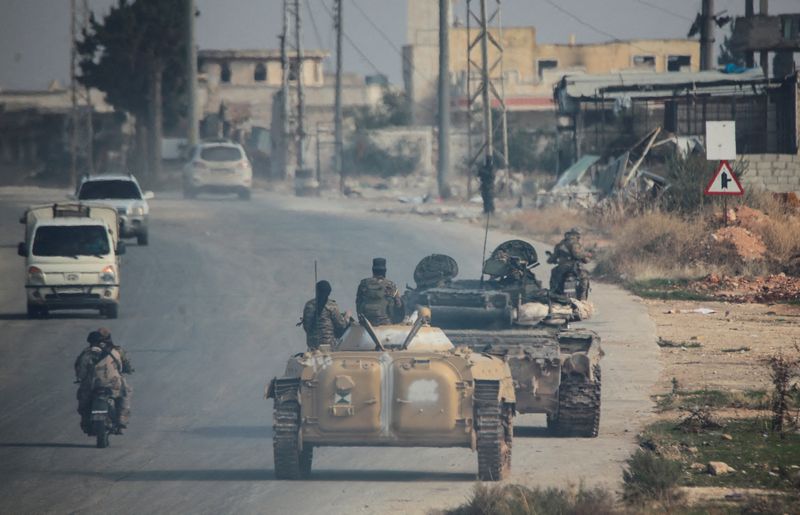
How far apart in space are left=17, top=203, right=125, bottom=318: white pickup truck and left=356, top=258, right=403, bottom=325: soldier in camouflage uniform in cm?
1211

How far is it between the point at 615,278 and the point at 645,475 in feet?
65.9

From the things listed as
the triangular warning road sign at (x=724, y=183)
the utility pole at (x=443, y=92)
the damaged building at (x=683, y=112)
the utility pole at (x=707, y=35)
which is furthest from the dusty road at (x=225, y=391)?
the utility pole at (x=707, y=35)

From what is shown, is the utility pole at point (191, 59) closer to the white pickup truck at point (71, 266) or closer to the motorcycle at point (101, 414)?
the white pickup truck at point (71, 266)

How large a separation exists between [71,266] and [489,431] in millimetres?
15103

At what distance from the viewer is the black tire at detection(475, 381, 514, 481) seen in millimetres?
13281

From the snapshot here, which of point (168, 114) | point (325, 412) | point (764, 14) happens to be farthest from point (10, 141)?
point (325, 412)

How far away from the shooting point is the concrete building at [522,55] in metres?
95.2

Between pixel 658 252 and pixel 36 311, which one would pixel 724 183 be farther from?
pixel 36 311

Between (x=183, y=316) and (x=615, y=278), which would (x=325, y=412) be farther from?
(x=615, y=278)

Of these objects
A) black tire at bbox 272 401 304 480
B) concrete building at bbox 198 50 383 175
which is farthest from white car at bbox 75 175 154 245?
concrete building at bbox 198 50 383 175

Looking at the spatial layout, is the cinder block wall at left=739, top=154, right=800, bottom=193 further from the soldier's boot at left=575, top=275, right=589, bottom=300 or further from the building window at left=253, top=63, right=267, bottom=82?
the building window at left=253, top=63, right=267, bottom=82

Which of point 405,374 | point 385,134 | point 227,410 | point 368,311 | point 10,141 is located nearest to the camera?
point 405,374

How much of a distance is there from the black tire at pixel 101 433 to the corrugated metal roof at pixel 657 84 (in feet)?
100

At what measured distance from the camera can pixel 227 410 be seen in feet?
61.4
